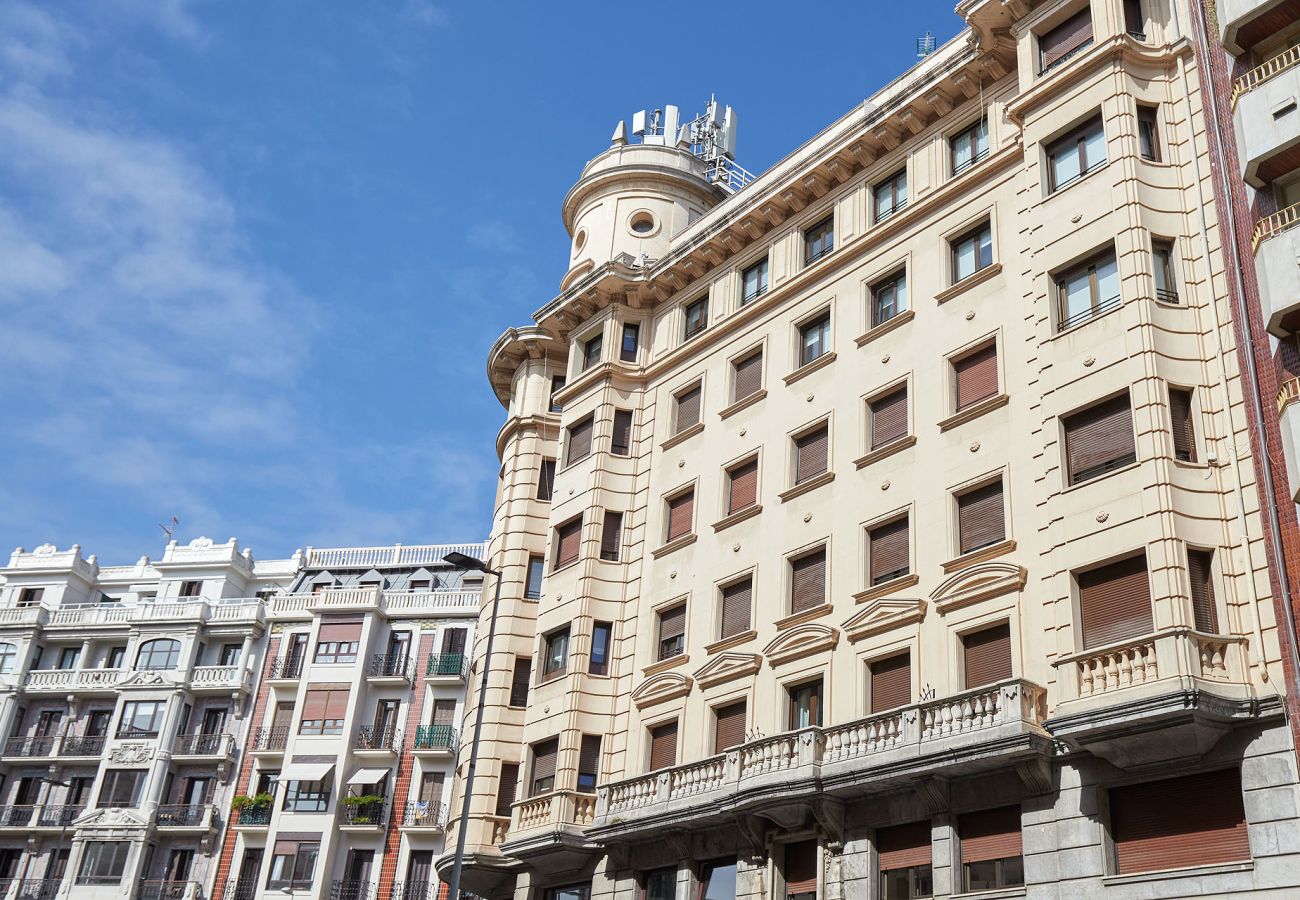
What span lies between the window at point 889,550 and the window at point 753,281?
32.7 ft

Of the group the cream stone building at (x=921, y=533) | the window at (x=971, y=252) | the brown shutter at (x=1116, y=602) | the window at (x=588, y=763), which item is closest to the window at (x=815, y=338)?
the cream stone building at (x=921, y=533)

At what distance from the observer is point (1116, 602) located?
2328cm

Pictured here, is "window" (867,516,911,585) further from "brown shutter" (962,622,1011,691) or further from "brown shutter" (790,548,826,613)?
"brown shutter" (962,622,1011,691)

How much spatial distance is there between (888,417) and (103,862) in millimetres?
45499

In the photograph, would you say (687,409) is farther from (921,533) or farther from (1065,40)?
(1065,40)

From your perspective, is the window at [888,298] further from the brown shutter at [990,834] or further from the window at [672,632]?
the brown shutter at [990,834]

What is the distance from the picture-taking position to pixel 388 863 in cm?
5331

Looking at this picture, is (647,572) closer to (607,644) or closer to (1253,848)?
(607,644)

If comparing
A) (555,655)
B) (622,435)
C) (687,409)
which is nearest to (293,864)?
(555,655)

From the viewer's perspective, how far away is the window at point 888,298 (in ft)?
107

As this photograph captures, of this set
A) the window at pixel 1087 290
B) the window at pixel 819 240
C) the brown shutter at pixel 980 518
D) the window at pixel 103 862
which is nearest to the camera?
the window at pixel 1087 290

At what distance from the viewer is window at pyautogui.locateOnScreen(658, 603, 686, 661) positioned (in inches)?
1335

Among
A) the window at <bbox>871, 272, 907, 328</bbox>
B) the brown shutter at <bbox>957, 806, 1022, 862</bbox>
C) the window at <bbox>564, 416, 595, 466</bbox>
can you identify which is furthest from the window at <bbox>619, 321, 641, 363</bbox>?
the brown shutter at <bbox>957, 806, 1022, 862</bbox>

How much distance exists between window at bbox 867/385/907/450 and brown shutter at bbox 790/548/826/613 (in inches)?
118
